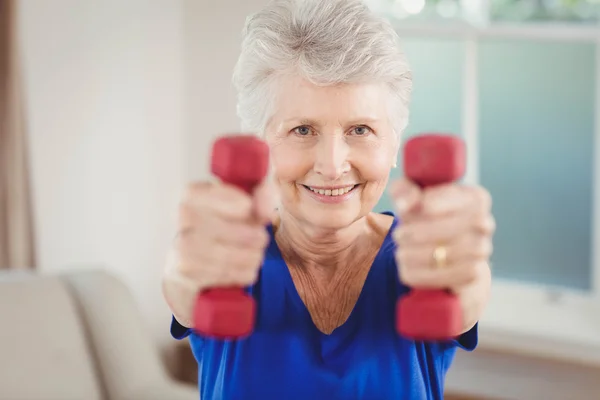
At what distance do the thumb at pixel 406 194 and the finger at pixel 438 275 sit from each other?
0.21ft

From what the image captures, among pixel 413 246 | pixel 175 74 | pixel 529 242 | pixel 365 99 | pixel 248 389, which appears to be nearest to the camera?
pixel 413 246

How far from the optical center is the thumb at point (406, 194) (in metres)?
0.83

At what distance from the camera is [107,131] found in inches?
132

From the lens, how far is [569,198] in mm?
3184

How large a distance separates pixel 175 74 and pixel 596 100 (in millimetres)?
1762

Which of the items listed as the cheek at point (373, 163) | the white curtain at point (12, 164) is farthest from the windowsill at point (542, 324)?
the cheek at point (373, 163)

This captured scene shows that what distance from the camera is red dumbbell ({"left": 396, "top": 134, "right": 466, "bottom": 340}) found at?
0.81 meters

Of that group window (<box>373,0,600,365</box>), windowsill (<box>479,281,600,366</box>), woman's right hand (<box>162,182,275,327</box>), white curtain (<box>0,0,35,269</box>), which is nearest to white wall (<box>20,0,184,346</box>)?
white curtain (<box>0,0,35,269</box>)

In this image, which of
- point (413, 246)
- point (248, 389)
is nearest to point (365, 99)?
point (413, 246)

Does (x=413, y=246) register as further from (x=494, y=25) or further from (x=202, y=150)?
(x=202, y=150)

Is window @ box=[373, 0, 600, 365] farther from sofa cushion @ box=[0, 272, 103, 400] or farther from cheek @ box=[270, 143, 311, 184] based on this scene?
cheek @ box=[270, 143, 311, 184]


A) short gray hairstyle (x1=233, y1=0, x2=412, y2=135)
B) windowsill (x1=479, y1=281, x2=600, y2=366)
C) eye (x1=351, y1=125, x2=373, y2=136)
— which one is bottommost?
windowsill (x1=479, y1=281, x2=600, y2=366)

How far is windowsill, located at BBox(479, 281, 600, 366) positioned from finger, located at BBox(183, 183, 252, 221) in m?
2.44

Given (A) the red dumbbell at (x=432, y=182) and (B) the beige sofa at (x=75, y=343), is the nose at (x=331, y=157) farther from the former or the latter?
(B) the beige sofa at (x=75, y=343)
